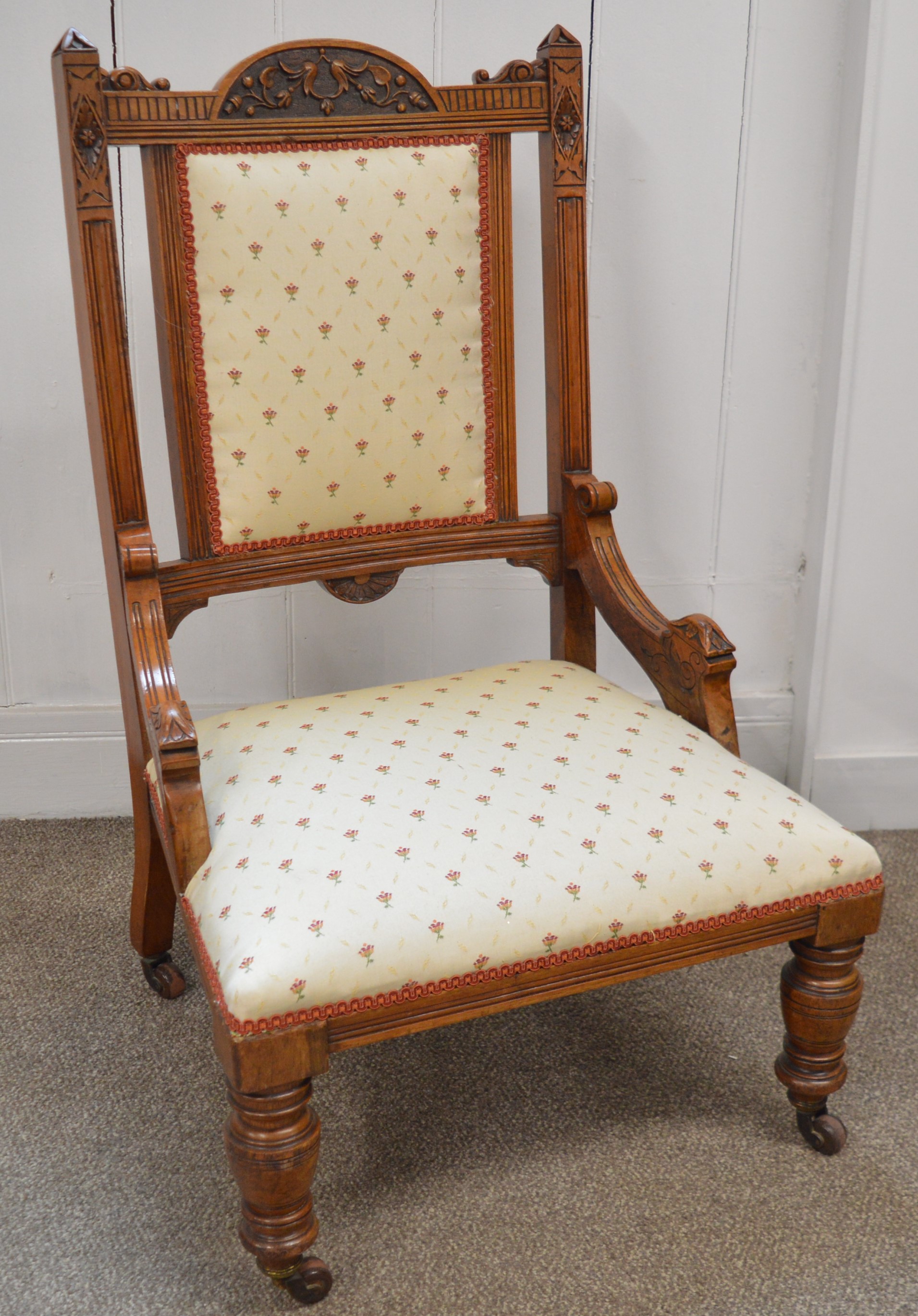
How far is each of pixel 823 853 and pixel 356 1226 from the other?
650mm

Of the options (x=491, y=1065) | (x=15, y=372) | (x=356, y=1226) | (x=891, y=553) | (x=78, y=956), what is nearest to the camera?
(x=356, y=1226)

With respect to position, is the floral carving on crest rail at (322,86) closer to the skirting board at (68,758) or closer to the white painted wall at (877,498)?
the white painted wall at (877,498)

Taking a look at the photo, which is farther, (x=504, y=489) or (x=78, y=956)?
(x=78, y=956)

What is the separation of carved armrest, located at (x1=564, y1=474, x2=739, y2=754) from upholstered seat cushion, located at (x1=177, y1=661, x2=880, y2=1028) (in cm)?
5

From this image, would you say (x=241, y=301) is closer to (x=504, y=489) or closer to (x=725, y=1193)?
(x=504, y=489)

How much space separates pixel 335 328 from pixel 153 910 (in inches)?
32.7

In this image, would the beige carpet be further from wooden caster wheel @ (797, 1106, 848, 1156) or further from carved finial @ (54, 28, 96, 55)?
carved finial @ (54, 28, 96, 55)

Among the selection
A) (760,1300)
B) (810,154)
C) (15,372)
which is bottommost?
(760,1300)

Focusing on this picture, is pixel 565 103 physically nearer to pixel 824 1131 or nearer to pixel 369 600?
pixel 369 600

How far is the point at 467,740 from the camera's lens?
4.04 ft

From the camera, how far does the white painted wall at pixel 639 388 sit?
5.60ft

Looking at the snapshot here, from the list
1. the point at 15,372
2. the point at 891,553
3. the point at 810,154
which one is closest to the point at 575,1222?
the point at 891,553

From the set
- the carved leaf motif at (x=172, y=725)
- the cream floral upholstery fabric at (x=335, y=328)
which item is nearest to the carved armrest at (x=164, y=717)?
the carved leaf motif at (x=172, y=725)

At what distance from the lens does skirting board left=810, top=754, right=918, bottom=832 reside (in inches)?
80.4
